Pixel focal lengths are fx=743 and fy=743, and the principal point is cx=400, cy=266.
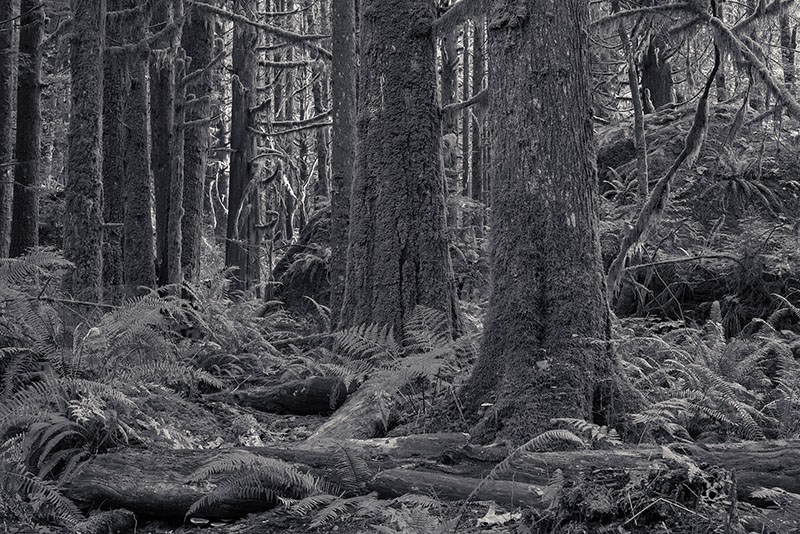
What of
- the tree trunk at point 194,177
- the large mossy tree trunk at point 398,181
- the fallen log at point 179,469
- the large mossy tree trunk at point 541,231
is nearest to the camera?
the fallen log at point 179,469

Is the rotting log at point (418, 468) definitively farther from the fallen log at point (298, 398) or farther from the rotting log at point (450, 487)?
the fallen log at point (298, 398)

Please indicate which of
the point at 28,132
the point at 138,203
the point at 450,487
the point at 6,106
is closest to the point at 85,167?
the point at 138,203

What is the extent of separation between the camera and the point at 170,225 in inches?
500

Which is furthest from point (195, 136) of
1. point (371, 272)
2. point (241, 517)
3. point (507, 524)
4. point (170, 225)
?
point (507, 524)

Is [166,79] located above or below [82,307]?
above

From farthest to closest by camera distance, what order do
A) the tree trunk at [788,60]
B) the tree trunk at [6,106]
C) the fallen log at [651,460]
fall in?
1. the tree trunk at [6,106]
2. the tree trunk at [788,60]
3. the fallen log at [651,460]

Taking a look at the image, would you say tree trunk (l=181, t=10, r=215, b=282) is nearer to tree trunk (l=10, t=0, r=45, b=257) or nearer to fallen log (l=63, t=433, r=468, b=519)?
tree trunk (l=10, t=0, r=45, b=257)

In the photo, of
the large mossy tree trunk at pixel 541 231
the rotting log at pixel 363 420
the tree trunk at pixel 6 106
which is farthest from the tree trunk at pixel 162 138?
the large mossy tree trunk at pixel 541 231

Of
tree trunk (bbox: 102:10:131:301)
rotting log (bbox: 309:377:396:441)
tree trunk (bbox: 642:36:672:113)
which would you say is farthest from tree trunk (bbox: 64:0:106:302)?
tree trunk (bbox: 642:36:672:113)

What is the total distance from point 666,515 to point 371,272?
492cm

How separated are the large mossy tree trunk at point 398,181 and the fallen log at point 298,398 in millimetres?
745

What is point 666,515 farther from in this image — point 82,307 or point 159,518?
point 82,307

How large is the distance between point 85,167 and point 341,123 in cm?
452

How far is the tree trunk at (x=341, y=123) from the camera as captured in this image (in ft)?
37.6
